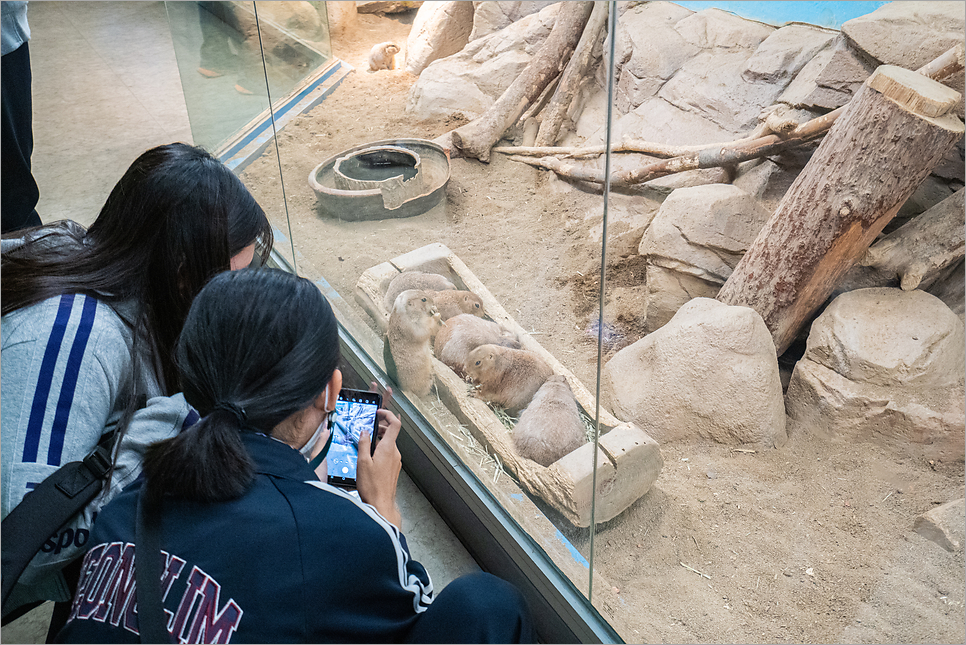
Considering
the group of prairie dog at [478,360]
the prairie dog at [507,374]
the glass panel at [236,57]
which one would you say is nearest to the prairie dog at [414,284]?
the group of prairie dog at [478,360]

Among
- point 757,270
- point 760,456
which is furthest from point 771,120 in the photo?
point 760,456

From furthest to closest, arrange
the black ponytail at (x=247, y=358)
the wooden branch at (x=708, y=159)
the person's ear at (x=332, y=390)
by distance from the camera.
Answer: the wooden branch at (x=708, y=159) → the person's ear at (x=332, y=390) → the black ponytail at (x=247, y=358)

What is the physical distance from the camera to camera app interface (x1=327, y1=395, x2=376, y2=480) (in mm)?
1479

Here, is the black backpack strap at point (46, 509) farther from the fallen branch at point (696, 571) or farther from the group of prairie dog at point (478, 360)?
the fallen branch at point (696, 571)

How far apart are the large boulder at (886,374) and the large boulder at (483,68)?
3.93 ft

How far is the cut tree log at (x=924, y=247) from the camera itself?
1.94 metres

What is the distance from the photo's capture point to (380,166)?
217 cm

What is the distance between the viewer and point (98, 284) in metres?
1.40

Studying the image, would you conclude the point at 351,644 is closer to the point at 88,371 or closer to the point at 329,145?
the point at 88,371

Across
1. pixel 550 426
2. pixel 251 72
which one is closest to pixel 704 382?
pixel 550 426

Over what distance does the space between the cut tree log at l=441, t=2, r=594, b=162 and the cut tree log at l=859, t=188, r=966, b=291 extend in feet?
3.58

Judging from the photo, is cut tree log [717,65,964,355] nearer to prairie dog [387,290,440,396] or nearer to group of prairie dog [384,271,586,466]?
group of prairie dog [384,271,586,466]

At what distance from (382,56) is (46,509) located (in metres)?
1.63

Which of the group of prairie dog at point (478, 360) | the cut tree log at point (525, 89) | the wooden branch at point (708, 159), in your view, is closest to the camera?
the group of prairie dog at point (478, 360)
